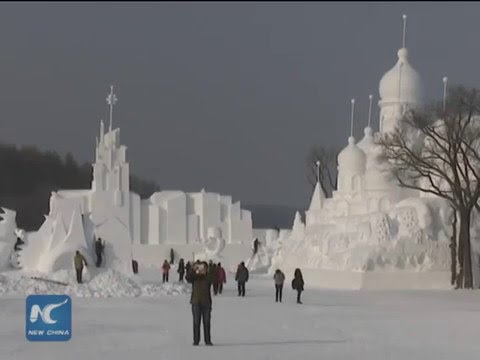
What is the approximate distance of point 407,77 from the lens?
51188mm

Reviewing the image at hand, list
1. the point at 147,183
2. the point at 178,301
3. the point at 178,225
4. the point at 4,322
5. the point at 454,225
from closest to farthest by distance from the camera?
the point at 4,322
the point at 178,301
the point at 454,225
the point at 178,225
the point at 147,183

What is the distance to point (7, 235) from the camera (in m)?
43.7

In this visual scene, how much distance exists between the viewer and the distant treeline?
99750 millimetres

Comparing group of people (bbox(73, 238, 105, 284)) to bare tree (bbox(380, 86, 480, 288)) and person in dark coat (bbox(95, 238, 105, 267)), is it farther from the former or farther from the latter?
bare tree (bbox(380, 86, 480, 288))

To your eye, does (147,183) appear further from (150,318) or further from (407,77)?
(150,318)

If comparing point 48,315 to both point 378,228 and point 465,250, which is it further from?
point 378,228

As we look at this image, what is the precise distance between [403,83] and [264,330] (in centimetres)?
3436

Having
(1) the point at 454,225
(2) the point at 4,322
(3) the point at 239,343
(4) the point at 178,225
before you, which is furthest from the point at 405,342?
(4) the point at 178,225

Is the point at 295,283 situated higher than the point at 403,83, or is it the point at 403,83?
the point at 403,83

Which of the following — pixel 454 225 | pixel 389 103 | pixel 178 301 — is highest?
pixel 389 103

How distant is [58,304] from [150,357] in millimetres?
1696

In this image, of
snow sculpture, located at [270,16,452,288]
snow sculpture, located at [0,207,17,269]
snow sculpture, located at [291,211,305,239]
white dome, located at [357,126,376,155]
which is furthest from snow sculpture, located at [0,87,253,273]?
snow sculpture, located at [0,207,17,269]

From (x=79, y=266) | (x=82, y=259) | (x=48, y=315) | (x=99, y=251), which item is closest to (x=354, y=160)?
(x=99, y=251)

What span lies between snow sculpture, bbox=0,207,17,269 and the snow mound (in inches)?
377
